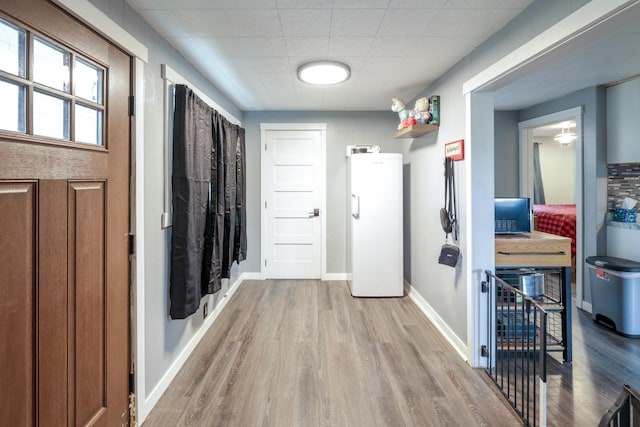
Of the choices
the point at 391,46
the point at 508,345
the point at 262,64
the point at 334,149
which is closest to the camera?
the point at 508,345

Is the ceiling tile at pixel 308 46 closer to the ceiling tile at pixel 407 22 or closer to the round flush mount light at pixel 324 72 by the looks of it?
the round flush mount light at pixel 324 72

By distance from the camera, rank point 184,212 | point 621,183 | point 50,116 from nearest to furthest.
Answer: point 50,116 < point 184,212 < point 621,183

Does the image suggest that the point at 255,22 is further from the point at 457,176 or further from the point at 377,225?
the point at 377,225

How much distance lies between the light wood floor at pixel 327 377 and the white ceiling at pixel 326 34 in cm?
238

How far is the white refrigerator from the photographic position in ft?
13.3

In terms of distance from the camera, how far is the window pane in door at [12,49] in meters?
1.10

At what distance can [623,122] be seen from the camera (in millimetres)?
3381

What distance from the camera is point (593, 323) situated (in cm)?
332

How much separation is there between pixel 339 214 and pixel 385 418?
3.11m

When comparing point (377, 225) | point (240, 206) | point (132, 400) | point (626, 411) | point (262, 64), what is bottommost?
point (132, 400)

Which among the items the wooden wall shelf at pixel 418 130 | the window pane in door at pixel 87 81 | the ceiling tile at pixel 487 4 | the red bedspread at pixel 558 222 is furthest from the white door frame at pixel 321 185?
the red bedspread at pixel 558 222

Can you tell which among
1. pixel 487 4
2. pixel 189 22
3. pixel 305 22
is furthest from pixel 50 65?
pixel 487 4

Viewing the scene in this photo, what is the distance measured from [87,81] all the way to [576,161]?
180 inches

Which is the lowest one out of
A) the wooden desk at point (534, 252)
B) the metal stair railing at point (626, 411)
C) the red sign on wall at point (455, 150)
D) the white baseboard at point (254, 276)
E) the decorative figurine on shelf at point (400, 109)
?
the white baseboard at point (254, 276)
